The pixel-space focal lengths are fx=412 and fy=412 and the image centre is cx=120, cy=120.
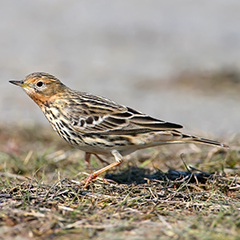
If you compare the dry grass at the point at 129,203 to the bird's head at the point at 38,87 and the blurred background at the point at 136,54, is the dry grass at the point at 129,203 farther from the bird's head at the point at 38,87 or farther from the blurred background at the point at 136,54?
the blurred background at the point at 136,54

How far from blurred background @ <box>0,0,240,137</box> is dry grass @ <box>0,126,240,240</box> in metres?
3.08

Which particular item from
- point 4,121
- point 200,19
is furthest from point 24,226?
point 200,19

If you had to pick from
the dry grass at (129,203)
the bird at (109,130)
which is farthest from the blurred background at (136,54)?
the bird at (109,130)

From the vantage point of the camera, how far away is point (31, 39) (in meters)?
16.6

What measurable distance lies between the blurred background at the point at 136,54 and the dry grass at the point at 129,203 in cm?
308

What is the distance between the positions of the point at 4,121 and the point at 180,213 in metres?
6.70

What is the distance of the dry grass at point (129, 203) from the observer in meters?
4.17

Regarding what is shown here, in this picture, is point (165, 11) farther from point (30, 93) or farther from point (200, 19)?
point (30, 93)

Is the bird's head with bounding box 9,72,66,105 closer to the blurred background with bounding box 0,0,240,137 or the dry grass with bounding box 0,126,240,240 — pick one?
the dry grass with bounding box 0,126,240,240

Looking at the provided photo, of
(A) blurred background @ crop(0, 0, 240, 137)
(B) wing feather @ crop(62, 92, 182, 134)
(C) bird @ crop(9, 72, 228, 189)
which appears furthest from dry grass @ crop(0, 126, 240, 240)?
(A) blurred background @ crop(0, 0, 240, 137)

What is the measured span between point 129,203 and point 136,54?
11.3 m

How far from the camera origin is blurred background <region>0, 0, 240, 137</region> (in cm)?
1196

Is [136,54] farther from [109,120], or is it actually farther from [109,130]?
[109,130]

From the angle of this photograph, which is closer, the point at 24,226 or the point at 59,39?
the point at 24,226
